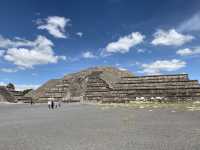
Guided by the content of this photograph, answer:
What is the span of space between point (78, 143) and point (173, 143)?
12.2 feet

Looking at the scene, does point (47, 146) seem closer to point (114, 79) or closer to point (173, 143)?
point (173, 143)

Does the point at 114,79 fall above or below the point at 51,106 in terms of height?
above

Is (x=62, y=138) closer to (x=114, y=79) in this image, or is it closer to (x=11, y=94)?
(x=114, y=79)

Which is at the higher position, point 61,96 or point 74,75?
point 74,75

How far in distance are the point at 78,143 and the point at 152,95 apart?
7094cm

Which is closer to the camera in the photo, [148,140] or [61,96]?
[148,140]

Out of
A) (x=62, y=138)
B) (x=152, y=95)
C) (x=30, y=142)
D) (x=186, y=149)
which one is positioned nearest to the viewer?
(x=186, y=149)

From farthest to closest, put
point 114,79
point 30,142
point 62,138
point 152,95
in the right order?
point 114,79 < point 152,95 < point 62,138 < point 30,142

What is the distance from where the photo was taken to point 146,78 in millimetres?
88812

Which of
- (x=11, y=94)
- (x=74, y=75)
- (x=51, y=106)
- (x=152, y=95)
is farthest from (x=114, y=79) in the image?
(x=51, y=106)

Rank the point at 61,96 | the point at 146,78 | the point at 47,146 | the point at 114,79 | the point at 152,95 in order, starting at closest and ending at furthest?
1. the point at 47,146
2. the point at 152,95
3. the point at 146,78
4. the point at 61,96
5. the point at 114,79

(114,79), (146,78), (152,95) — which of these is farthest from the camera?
(114,79)

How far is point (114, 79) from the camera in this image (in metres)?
116

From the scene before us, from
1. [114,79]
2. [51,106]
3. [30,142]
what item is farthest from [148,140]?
[114,79]
